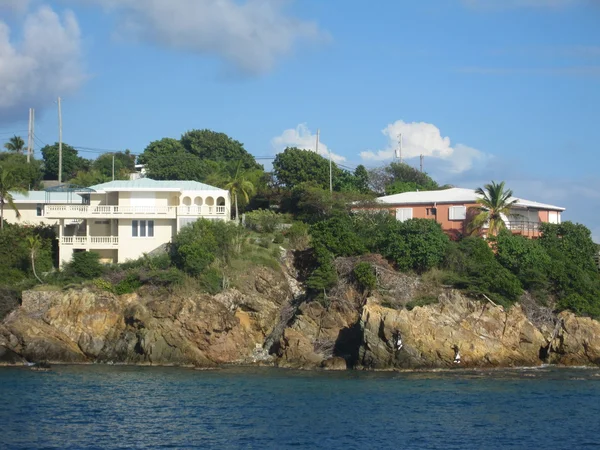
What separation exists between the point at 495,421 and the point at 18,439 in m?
17.9

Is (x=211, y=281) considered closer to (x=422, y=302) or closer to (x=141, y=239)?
(x=141, y=239)

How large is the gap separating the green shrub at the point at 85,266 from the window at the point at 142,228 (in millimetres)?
3757

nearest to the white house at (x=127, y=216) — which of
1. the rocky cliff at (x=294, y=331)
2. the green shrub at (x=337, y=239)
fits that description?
the rocky cliff at (x=294, y=331)

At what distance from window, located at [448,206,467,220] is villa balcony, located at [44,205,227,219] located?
17.5 m

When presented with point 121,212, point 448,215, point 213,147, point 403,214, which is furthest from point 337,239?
point 213,147

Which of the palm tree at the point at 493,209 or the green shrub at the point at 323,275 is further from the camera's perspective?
the palm tree at the point at 493,209

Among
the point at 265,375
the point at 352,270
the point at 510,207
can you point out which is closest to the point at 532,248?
the point at 510,207

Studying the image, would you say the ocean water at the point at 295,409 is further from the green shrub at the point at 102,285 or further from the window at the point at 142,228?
the window at the point at 142,228

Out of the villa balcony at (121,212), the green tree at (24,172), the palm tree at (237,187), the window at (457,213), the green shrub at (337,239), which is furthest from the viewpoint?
the green tree at (24,172)

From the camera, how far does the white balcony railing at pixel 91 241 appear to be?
5434 cm

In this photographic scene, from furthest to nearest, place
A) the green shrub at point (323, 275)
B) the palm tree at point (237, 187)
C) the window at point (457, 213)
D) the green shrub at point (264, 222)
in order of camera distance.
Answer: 1. the palm tree at point (237, 187)
2. the window at point (457, 213)
3. the green shrub at point (264, 222)
4. the green shrub at point (323, 275)

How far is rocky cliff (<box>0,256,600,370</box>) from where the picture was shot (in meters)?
44.6

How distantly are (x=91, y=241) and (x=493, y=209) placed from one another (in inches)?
1069

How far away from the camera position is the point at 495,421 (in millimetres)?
Answer: 32125
